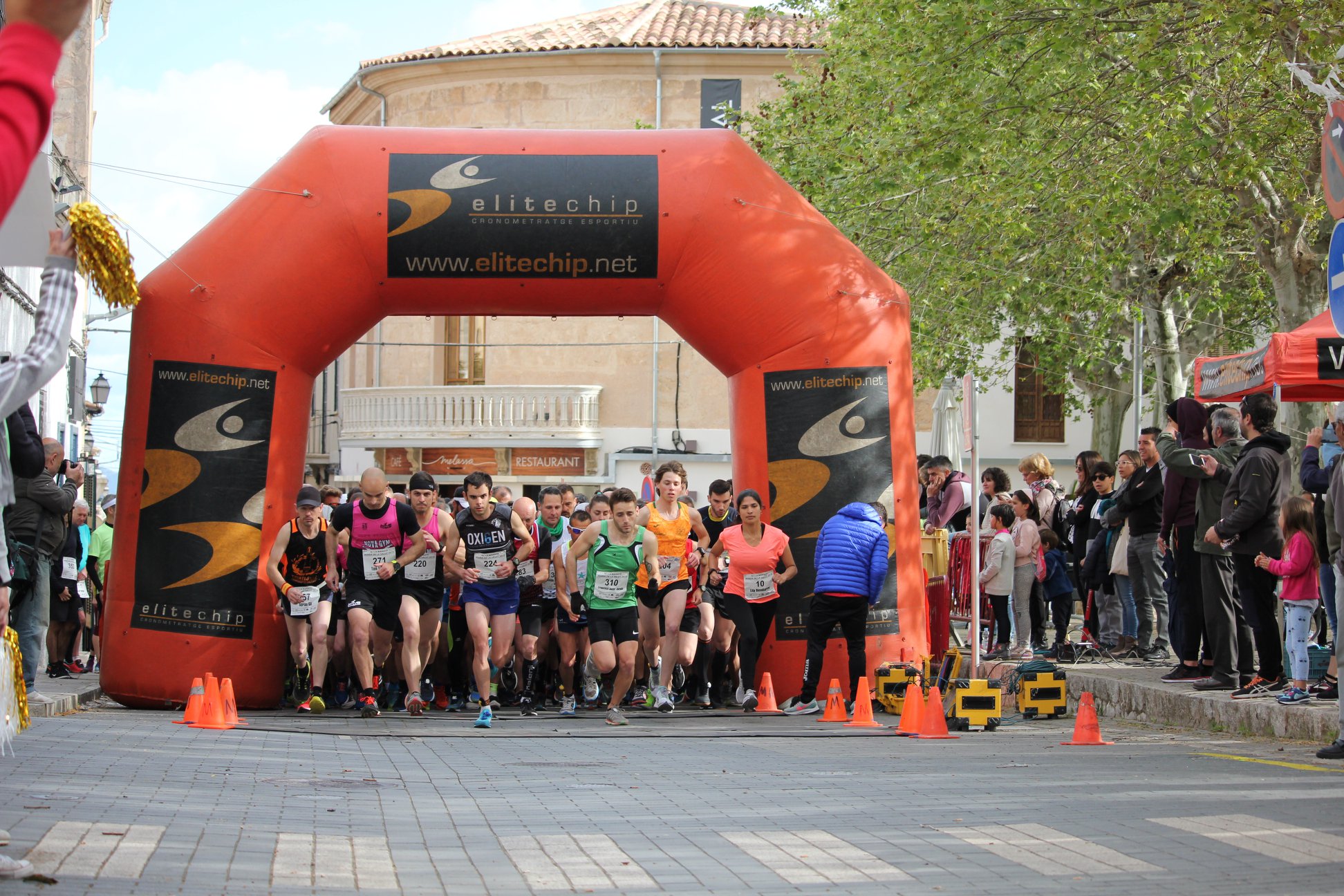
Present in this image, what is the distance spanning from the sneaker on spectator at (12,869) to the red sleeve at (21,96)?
8.35 feet

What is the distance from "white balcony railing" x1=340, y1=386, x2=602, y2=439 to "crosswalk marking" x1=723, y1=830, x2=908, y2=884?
3195cm

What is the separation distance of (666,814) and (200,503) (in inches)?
270

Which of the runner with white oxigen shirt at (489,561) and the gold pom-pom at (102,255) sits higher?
the gold pom-pom at (102,255)

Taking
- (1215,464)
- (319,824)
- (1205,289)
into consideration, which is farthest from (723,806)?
(1205,289)

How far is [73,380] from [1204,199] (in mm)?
21832

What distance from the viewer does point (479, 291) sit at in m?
13.5

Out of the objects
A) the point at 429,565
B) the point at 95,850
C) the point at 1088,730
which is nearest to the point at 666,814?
the point at 95,850

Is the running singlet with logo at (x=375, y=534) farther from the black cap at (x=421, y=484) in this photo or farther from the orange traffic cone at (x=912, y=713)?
the orange traffic cone at (x=912, y=713)

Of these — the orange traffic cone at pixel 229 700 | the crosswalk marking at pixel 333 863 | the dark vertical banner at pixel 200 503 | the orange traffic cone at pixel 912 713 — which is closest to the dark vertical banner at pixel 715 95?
the dark vertical banner at pixel 200 503

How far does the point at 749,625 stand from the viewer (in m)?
12.9

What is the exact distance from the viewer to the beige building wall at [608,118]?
3912cm

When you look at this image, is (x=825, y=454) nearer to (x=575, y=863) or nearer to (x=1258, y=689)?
(x=1258, y=689)

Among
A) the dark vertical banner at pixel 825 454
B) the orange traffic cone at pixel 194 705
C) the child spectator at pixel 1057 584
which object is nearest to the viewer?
the orange traffic cone at pixel 194 705

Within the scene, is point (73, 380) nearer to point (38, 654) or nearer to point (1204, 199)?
point (38, 654)
